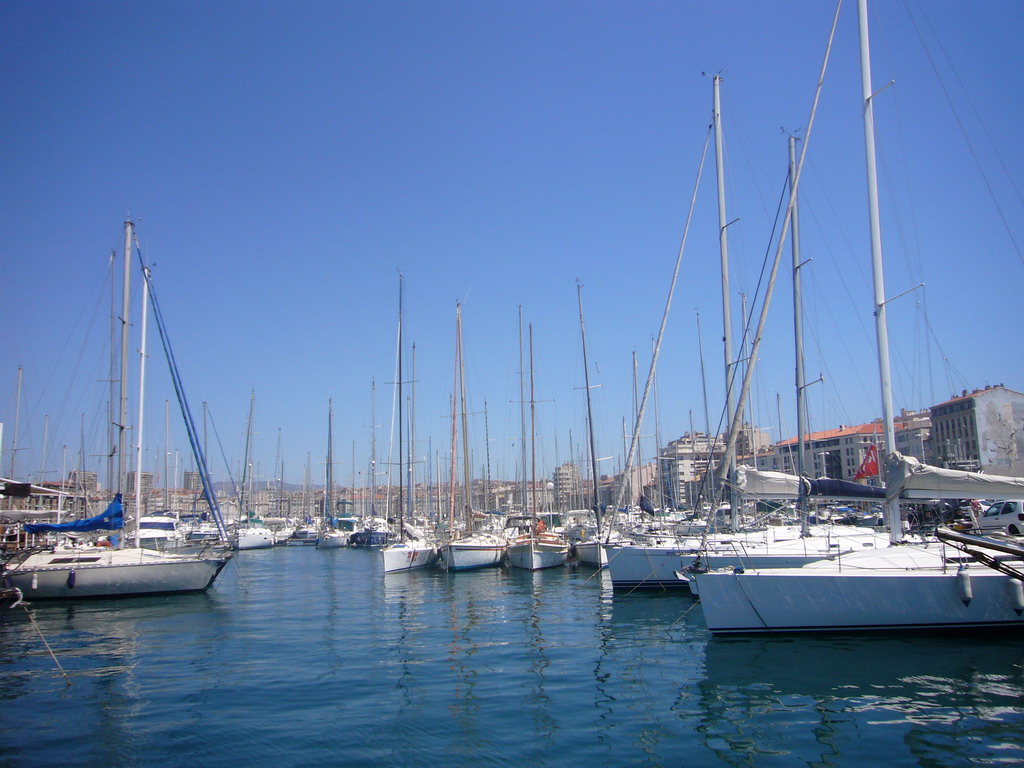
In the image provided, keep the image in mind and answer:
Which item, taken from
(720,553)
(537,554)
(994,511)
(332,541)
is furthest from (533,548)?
(332,541)

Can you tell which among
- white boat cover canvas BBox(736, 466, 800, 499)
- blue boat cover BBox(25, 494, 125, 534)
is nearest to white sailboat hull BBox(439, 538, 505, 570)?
blue boat cover BBox(25, 494, 125, 534)

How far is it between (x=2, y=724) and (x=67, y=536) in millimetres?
22467

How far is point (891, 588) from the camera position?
14969 mm

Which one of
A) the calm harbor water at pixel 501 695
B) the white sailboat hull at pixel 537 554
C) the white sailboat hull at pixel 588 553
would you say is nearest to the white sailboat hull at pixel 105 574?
the calm harbor water at pixel 501 695

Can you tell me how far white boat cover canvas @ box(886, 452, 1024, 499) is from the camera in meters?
16.5

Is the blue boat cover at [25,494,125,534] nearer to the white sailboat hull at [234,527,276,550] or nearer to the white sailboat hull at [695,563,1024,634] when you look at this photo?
the white sailboat hull at [695,563,1024,634]

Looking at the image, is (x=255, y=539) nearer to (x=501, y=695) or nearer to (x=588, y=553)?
→ (x=588, y=553)

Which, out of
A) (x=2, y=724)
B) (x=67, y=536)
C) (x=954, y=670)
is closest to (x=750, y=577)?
(x=954, y=670)

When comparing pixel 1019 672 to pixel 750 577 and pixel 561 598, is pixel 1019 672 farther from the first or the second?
pixel 561 598

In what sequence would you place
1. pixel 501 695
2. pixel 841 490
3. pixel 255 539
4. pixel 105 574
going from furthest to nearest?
pixel 255 539 → pixel 105 574 → pixel 841 490 → pixel 501 695

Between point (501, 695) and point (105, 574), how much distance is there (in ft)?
64.9

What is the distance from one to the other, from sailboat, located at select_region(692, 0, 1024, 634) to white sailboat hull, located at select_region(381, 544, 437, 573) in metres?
21.1

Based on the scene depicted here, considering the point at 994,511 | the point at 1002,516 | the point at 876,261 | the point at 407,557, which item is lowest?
the point at 407,557

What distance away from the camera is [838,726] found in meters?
10.6
